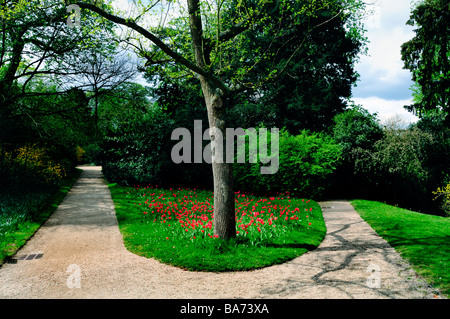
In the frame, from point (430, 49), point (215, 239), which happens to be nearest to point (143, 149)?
point (215, 239)

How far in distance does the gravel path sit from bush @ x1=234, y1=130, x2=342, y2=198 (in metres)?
6.25

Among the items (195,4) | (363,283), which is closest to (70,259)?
(363,283)

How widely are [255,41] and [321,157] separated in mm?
10573

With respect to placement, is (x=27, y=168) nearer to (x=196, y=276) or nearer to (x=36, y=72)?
(x=36, y=72)

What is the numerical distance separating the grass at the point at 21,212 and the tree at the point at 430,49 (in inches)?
766

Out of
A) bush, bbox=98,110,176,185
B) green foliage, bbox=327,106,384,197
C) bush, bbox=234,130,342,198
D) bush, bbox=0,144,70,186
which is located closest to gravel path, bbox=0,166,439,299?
bush, bbox=234,130,342,198

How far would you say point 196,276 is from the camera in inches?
196

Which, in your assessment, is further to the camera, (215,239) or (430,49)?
(430,49)

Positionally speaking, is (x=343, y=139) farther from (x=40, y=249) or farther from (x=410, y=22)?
(x=40, y=249)

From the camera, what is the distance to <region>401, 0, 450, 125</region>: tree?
16.3m

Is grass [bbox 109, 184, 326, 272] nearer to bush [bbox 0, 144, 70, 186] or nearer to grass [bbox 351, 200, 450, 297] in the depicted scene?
grass [bbox 351, 200, 450, 297]

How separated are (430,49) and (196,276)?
18876mm

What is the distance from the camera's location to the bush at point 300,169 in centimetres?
1337

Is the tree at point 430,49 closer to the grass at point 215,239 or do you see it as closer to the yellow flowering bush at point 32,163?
the grass at point 215,239
